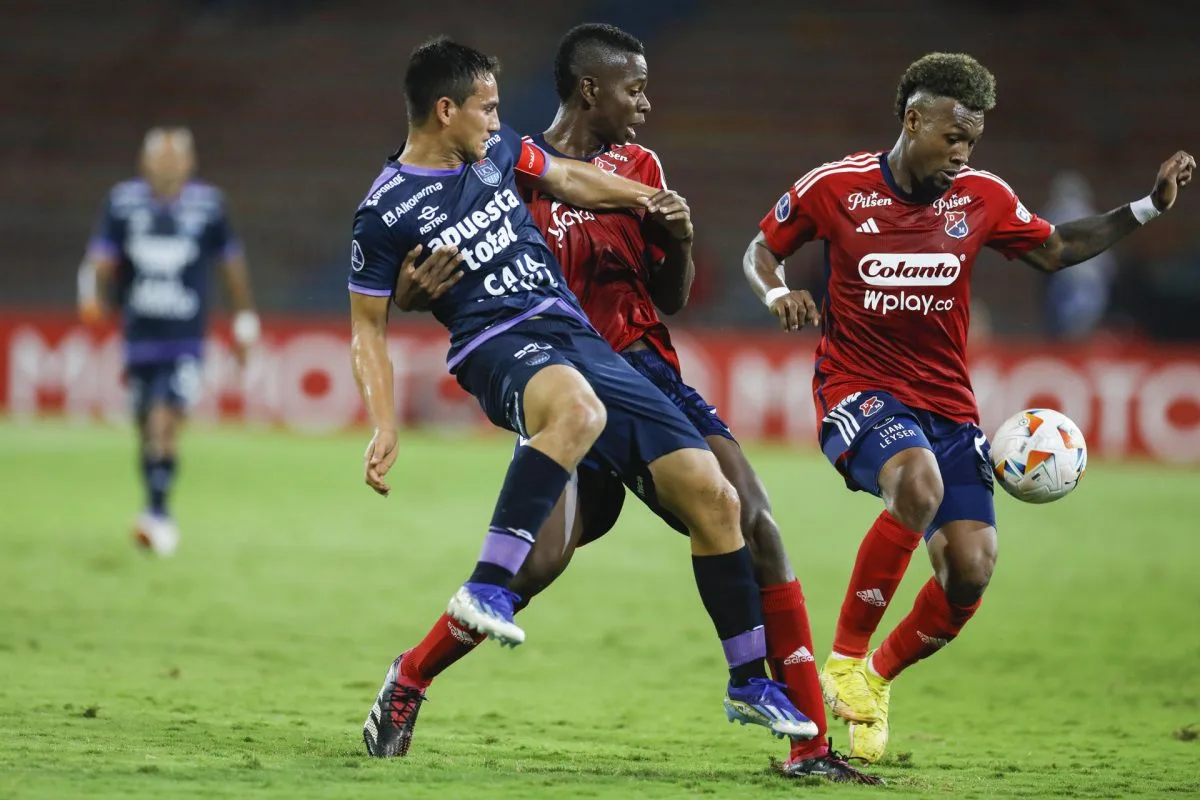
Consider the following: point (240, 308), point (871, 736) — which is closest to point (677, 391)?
point (871, 736)

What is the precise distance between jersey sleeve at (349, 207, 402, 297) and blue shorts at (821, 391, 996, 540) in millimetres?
1720

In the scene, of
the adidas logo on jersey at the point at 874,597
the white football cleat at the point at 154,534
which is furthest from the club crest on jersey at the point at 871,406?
the white football cleat at the point at 154,534

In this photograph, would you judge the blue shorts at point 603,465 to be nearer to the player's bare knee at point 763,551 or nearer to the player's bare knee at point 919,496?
the player's bare knee at point 763,551

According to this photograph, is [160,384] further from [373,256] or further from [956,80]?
[956,80]

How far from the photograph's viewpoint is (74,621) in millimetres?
8102

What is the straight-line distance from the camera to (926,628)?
227 inches

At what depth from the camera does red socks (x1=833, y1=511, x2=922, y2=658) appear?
5.67m

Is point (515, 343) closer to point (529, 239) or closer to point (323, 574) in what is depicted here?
point (529, 239)

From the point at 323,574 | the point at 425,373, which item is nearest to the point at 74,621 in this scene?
the point at 323,574

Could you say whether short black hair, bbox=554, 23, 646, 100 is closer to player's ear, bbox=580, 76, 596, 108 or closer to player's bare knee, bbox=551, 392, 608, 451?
player's ear, bbox=580, 76, 596, 108

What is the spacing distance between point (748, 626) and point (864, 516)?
8.32 meters

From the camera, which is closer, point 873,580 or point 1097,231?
point 873,580

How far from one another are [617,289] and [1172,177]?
2.06m

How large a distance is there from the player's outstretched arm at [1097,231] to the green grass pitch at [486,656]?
179 centimetres
